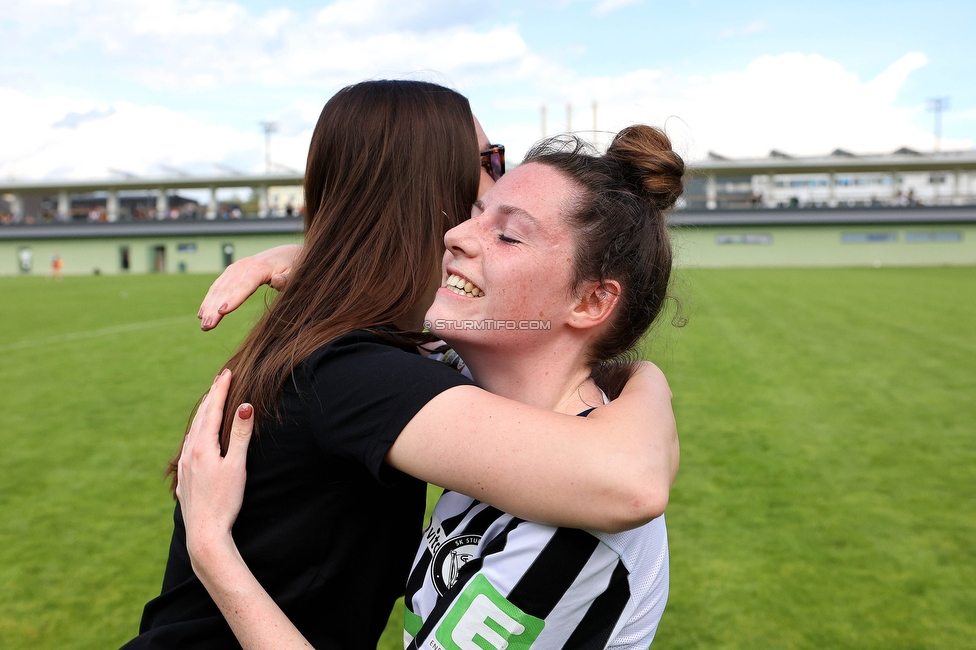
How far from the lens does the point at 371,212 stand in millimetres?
1767

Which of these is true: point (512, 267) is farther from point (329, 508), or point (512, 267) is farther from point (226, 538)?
point (226, 538)

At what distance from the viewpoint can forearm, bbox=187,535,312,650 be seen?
1532 mm

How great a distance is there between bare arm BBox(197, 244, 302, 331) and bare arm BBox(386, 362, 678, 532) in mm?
836

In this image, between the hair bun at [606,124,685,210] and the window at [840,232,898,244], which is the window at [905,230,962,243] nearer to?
the window at [840,232,898,244]

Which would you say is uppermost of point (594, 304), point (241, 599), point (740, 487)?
point (594, 304)

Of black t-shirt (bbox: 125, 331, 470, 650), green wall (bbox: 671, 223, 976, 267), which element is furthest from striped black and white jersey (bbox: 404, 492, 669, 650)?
green wall (bbox: 671, 223, 976, 267)

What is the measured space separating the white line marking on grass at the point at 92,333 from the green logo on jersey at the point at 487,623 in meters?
15.0

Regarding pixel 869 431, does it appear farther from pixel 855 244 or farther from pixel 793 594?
pixel 855 244

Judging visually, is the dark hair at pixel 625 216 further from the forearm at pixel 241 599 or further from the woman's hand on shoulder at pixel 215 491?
the forearm at pixel 241 599

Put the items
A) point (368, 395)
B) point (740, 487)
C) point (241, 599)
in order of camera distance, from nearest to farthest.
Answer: point (368, 395), point (241, 599), point (740, 487)

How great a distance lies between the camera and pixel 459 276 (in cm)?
174

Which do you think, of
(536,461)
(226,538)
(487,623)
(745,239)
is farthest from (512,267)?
(745,239)

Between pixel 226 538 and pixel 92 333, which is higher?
pixel 226 538

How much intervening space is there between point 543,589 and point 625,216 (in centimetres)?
86
